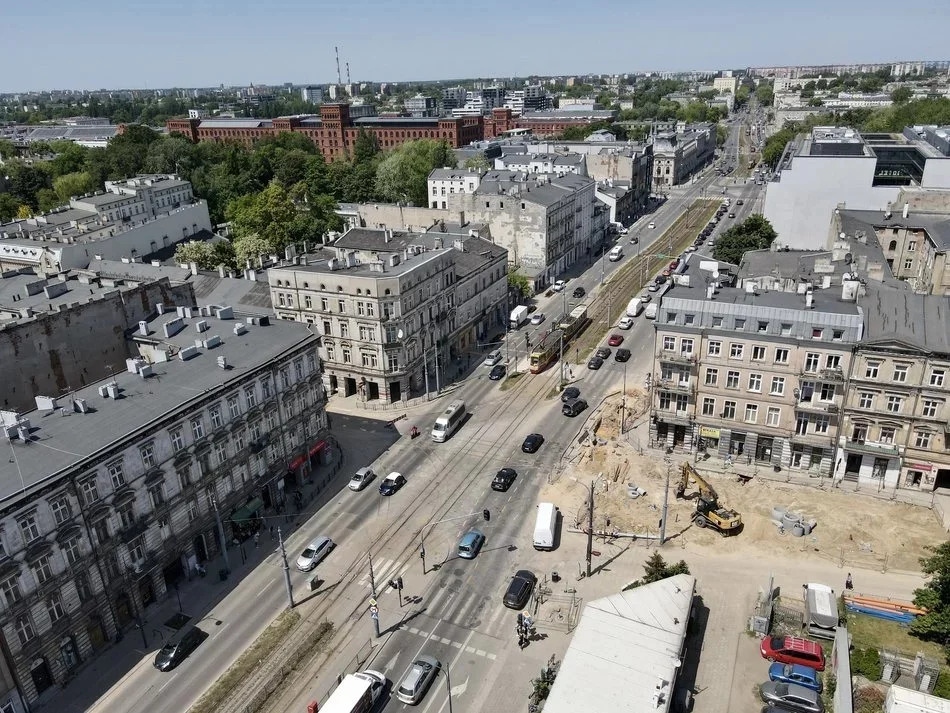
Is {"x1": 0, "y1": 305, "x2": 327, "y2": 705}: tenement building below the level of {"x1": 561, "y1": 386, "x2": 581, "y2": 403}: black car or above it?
above

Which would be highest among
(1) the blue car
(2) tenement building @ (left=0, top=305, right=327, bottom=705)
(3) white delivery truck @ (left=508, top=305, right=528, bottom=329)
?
(2) tenement building @ (left=0, top=305, right=327, bottom=705)

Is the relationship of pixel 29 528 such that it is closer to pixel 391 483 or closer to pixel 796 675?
pixel 391 483

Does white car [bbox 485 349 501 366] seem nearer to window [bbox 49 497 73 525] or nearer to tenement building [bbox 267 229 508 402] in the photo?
tenement building [bbox 267 229 508 402]

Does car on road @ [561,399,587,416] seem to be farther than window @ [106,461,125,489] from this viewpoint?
Yes

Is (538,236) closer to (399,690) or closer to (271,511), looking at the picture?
(271,511)

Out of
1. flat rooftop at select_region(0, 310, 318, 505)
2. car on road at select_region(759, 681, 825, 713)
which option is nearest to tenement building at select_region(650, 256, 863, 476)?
car on road at select_region(759, 681, 825, 713)
